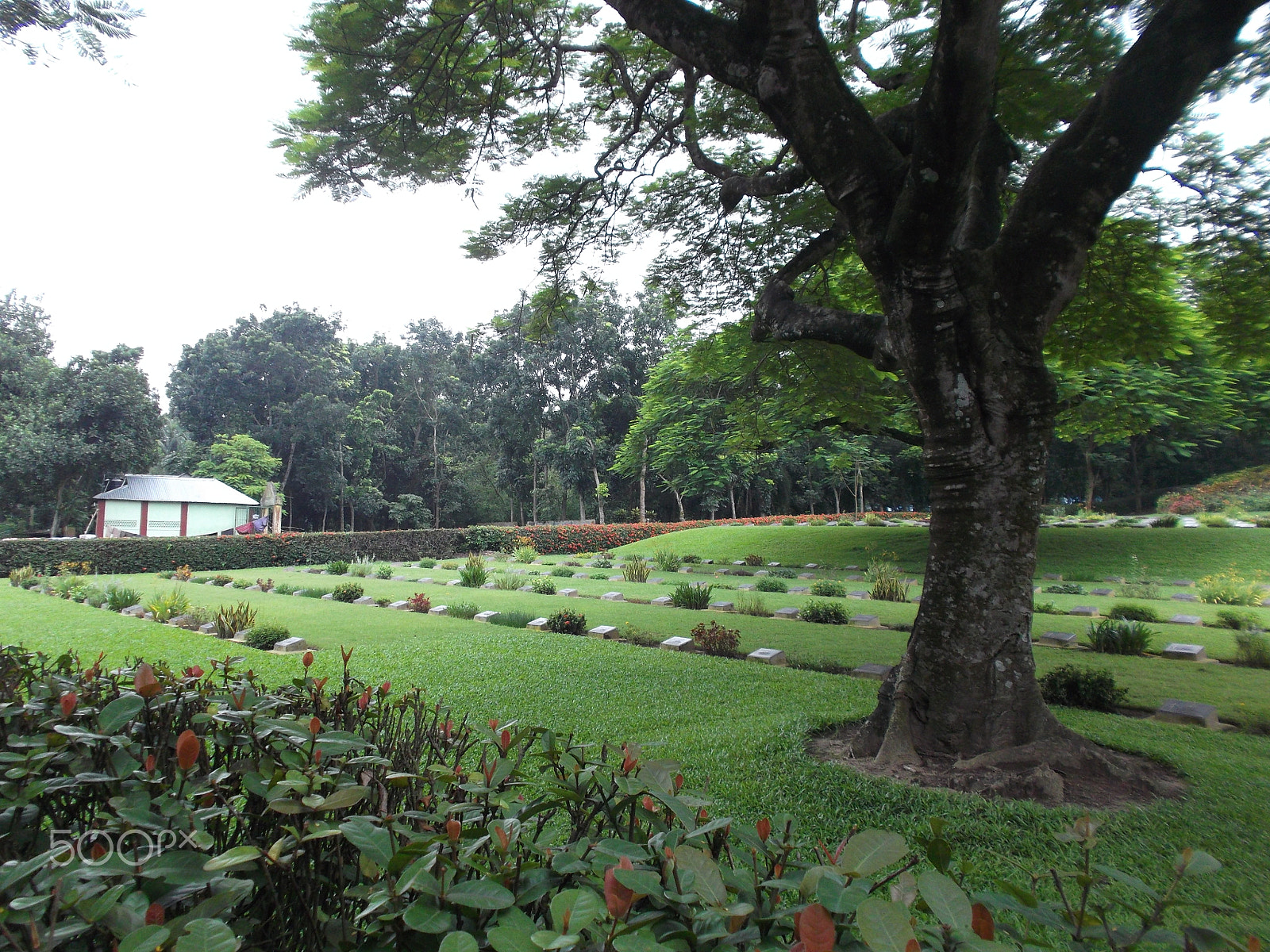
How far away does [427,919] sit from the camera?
0.83m

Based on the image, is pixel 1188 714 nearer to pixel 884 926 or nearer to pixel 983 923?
pixel 983 923

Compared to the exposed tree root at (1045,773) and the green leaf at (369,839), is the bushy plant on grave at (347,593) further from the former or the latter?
the green leaf at (369,839)

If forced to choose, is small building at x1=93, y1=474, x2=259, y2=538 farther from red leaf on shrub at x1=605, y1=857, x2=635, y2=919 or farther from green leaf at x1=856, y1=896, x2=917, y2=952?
green leaf at x1=856, y1=896, x2=917, y2=952

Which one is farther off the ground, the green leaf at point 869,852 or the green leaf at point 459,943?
the green leaf at point 459,943

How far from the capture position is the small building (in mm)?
24500

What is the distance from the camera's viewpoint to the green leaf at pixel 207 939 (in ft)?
2.30

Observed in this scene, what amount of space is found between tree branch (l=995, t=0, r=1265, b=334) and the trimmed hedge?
20.0m

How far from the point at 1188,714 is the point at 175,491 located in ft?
101

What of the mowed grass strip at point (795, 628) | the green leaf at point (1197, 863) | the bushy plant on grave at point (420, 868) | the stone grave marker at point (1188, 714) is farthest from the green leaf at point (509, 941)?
the mowed grass strip at point (795, 628)

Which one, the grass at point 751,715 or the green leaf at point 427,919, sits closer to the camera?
the green leaf at point 427,919

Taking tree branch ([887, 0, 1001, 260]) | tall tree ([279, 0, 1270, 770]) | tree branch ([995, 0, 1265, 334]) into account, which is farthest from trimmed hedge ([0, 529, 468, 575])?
tree branch ([995, 0, 1265, 334])

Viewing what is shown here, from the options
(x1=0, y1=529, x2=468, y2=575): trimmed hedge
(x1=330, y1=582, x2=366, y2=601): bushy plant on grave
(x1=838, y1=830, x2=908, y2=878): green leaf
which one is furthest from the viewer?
(x1=0, y1=529, x2=468, y2=575): trimmed hedge

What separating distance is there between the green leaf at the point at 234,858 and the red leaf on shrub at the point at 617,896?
0.49 metres

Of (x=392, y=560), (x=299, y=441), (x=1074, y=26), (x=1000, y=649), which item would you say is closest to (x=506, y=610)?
(x=1000, y=649)
